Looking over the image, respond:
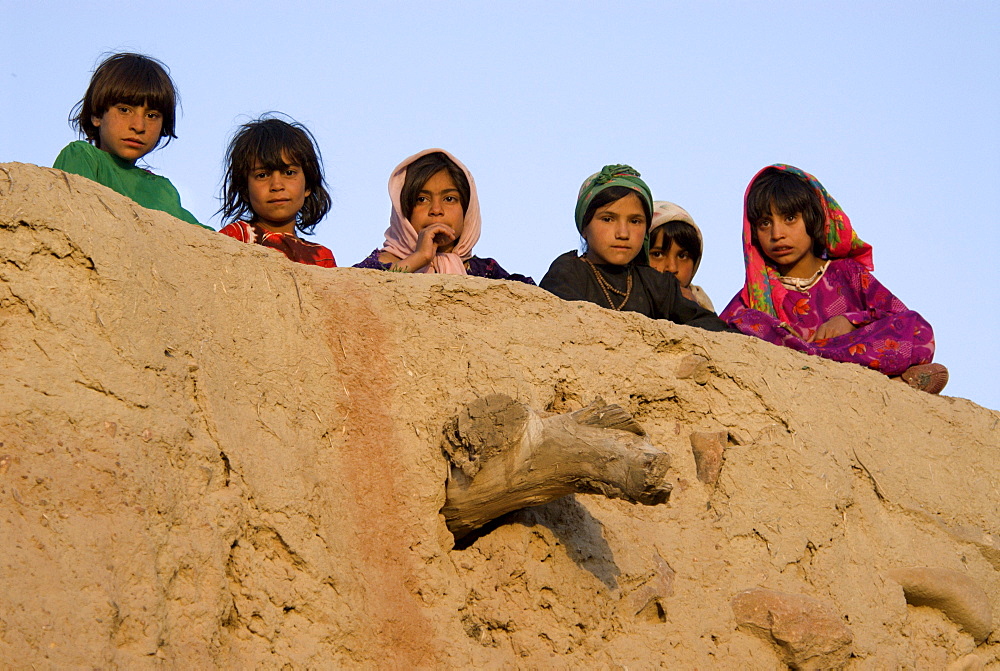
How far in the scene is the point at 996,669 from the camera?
158 inches

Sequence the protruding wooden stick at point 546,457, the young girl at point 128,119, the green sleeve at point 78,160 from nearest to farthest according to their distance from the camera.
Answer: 1. the protruding wooden stick at point 546,457
2. the green sleeve at point 78,160
3. the young girl at point 128,119

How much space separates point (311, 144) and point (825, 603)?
2.69 m

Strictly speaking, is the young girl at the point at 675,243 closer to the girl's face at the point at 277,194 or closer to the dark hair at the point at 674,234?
the dark hair at the point at 674,234

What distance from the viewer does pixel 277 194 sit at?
4.57 metres

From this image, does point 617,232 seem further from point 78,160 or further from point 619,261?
point 78,160

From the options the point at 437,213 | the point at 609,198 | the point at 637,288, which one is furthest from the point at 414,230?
the point at 637,288

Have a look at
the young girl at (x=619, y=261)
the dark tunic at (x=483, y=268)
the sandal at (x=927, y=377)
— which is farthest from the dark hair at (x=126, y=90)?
the sandal at (x=927, y=377)

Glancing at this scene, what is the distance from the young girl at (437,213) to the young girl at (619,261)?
323mm

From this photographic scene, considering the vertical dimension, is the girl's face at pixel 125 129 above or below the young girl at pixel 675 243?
below

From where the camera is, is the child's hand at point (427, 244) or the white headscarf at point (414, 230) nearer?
the child's hand at point (427, 244)

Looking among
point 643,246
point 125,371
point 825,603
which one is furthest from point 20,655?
point 643,246

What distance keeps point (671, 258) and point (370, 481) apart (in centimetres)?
319

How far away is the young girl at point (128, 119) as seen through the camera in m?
4.29

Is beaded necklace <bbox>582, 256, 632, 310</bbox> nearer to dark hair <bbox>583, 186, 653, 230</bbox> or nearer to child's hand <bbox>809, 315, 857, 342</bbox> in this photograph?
dark hair <bbox>583, 186, 653, 230</bbox>
